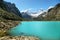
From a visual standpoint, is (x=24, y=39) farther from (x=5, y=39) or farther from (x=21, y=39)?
(x=5, y=39)

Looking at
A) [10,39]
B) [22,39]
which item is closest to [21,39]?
[22,39]

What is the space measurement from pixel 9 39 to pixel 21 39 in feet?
11.1

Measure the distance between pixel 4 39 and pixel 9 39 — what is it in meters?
1.45

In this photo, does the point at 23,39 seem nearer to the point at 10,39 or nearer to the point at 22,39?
the point at 22,39

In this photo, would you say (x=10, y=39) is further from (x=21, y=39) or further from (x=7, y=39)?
(x=21, y=39)

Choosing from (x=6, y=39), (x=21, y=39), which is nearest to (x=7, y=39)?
(x=6, y=39)

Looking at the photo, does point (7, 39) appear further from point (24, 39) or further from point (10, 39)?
point (24, 39)

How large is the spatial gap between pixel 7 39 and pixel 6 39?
0.28 metres

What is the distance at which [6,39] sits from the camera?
3656 cm

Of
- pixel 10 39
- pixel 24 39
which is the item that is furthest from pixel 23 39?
pixel 10 39

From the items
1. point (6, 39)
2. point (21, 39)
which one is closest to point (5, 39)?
point (6, 39)

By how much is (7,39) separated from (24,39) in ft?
15.8

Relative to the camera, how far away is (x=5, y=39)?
36469 millimetres

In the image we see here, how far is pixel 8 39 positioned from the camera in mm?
36844
